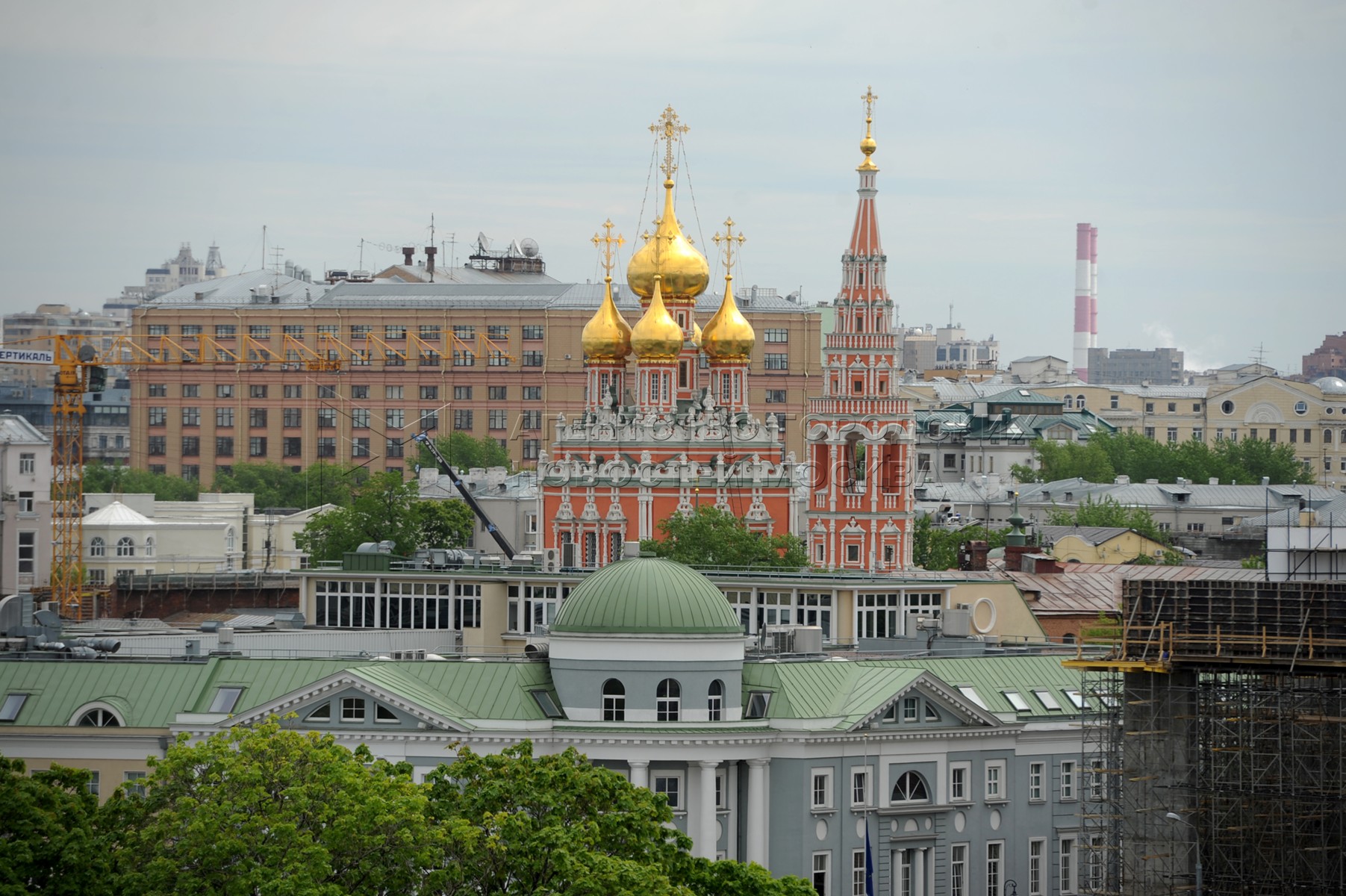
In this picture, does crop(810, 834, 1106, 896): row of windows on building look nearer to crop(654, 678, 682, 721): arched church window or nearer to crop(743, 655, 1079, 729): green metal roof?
crop(743, 655, 1079, 729): green metal roof

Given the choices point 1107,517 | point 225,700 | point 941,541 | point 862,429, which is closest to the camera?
point 225,700

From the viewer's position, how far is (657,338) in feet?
486

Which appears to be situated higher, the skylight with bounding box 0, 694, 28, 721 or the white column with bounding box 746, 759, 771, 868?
the skylight with bounding box 0, 694, 28, 721

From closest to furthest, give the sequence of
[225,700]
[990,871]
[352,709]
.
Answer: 1. [352,709]
2. [225,700]
3. [990,871]

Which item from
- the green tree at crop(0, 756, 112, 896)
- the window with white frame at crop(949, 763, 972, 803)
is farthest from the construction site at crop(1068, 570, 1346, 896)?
the green tree at crop(0, 756, 112, 896)

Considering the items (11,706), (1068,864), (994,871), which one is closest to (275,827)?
(11,706)

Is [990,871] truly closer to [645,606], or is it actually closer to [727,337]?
[645,606]

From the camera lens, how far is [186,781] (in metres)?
66.1

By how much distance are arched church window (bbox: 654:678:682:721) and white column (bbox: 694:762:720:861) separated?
1479 mm

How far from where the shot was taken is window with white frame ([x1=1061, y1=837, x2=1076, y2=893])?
85.2 meters

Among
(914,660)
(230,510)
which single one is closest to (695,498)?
(230,510)

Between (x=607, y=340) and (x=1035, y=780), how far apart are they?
2768 inches

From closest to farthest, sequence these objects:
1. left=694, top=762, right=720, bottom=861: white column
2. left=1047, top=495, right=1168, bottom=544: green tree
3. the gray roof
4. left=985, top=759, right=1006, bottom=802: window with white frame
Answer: left=694, top=762, right=720, bottom=861: white column
left=985, top=759, right=1006, bottom=802: window with white frame
the gray roof
left=1047, top=495, right=1168, bottom=544: green tree

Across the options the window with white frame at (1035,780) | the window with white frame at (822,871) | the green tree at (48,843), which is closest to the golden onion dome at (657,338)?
the window with white frame at (1035,780)
